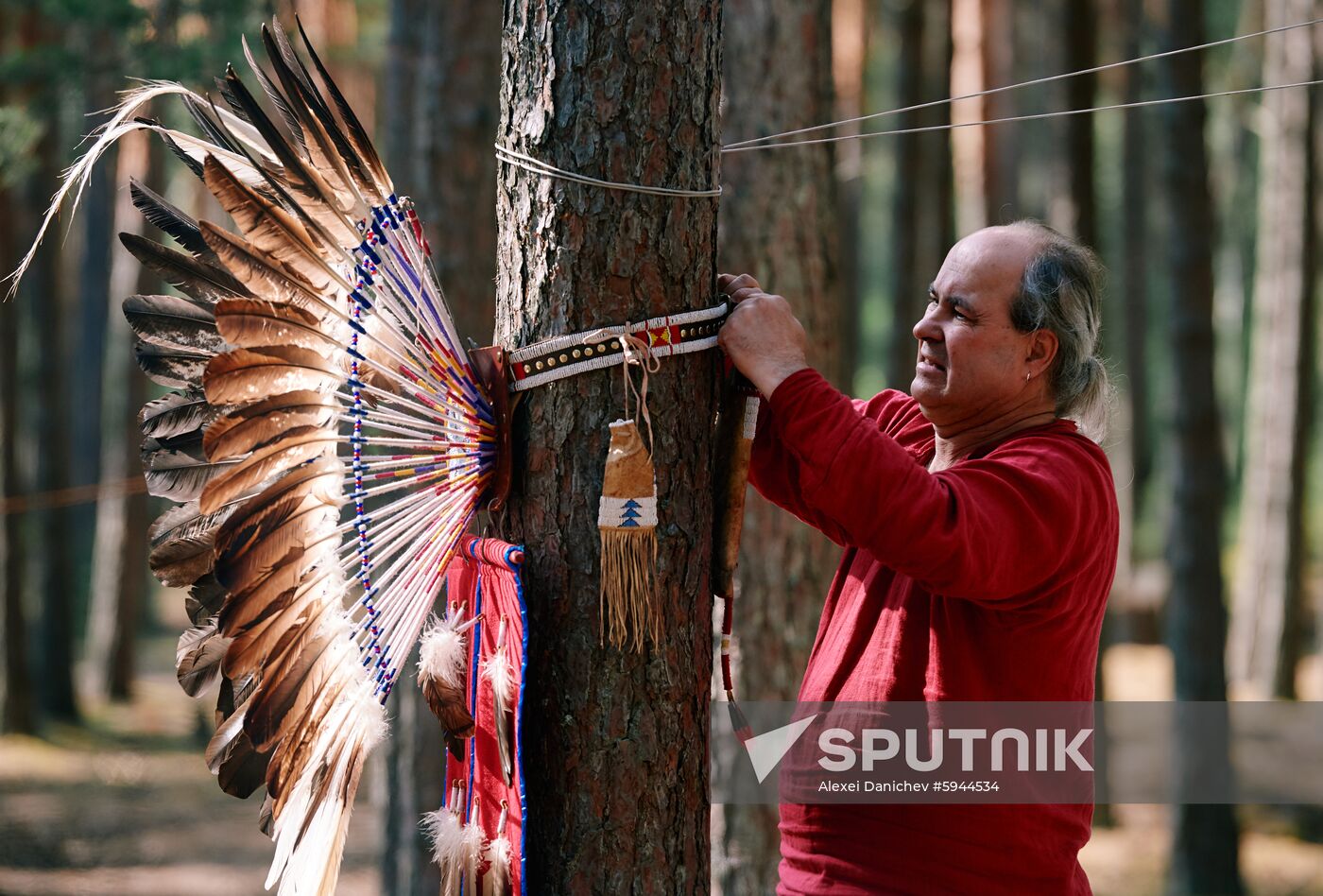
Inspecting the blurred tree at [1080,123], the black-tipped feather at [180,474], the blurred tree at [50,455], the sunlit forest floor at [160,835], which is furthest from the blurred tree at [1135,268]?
the black-tipped feather at [180,474]

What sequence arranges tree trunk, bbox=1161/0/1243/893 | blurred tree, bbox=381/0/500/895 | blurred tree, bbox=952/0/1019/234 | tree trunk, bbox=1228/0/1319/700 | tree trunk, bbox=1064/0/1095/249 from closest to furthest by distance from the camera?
1. blurred tree, bbox=381/0/500/895
2. tree trunk, bbox=1161/0/1243/893
3. tree trunk, bbox=1064/0/1095/249
4. tree trunk, bbox=1228/0/1319/700
5. blurred tree, bbox=952/0/1019/234

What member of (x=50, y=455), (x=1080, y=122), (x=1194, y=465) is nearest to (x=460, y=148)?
(x=1080, y=122)

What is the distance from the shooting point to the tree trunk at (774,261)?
4551mm

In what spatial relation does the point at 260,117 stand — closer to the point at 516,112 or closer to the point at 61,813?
the point at 516,112

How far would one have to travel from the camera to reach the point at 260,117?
203 cm

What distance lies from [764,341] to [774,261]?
2482 mm

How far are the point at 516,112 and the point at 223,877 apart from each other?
23.8ft

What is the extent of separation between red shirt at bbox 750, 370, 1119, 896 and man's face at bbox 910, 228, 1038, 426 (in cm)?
10

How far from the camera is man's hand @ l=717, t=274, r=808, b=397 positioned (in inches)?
84.0

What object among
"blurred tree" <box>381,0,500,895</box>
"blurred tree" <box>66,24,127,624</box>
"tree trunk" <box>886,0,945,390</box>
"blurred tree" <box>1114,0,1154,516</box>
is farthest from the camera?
"blurred tree" <box>1114,0,1154,516</box>

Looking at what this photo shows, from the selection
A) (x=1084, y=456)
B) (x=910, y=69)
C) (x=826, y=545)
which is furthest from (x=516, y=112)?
(x=910, y=69)

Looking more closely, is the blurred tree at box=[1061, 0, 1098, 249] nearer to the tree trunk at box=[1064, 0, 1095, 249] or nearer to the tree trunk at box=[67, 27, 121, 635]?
the tree trunk at box=[1064, 0, 1095, 249]

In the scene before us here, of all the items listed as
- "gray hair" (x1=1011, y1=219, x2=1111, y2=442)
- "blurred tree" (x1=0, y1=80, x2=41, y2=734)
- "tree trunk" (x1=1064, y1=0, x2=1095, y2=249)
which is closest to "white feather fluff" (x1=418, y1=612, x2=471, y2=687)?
"gray hair" (x1=1011, y1=219, x2=1111, y2=442)

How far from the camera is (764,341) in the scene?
2.16 m
